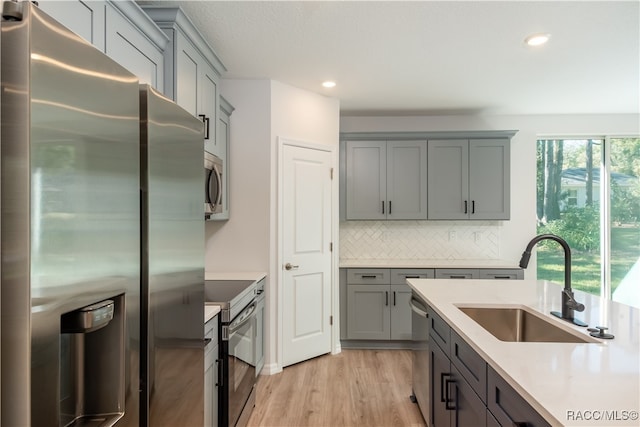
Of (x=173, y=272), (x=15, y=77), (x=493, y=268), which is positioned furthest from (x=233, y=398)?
(x=493, y=268)

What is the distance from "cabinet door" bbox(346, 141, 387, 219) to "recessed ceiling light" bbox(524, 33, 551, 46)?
1.81 metres

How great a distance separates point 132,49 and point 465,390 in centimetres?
209

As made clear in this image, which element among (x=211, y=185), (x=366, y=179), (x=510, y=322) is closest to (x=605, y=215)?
(x=366, y=179)

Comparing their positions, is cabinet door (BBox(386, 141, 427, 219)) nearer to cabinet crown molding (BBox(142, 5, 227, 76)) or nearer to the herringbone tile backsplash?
the herringbone tile backsplash

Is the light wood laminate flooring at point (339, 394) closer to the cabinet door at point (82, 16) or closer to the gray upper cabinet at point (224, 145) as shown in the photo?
the gray upper cabinet at point (224, 145)

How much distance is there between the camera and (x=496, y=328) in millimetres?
1961

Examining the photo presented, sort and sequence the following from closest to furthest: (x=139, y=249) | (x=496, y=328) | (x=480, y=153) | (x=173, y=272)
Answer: (x=139, y=249) → (x=173, y=272) → (x=496, y=328) → (x=480, y=153)

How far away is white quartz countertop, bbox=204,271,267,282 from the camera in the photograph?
2812 mm

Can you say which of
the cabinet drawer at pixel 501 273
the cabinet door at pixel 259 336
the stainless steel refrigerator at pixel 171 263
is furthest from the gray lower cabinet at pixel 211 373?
the cabinet drawer at pixel 501 273

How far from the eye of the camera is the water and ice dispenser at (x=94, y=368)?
27.7 inches

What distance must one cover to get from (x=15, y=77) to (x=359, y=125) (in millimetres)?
4110

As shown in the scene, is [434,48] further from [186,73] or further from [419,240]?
[419,240]

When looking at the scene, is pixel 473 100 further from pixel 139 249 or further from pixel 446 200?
pixel 139 249

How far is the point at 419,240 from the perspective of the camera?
14.5 feet
